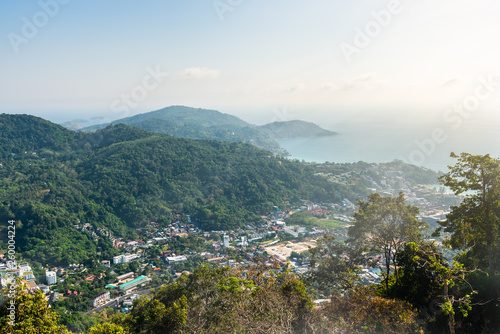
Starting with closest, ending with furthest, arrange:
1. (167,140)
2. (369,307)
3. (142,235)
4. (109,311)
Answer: (369,307), (109,311), (142,235), (167,140)

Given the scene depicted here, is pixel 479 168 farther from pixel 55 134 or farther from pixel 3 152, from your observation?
pixel 55 134

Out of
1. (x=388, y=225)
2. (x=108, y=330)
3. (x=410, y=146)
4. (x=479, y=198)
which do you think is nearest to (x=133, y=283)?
(x=108, y=330)

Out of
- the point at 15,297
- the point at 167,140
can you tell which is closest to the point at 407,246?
the point at 15,297

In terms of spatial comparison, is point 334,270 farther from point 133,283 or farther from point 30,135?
point 30,135

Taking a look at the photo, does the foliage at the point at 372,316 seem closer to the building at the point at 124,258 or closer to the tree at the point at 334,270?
the tree at the point at 334,270

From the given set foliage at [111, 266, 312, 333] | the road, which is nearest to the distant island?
the road
